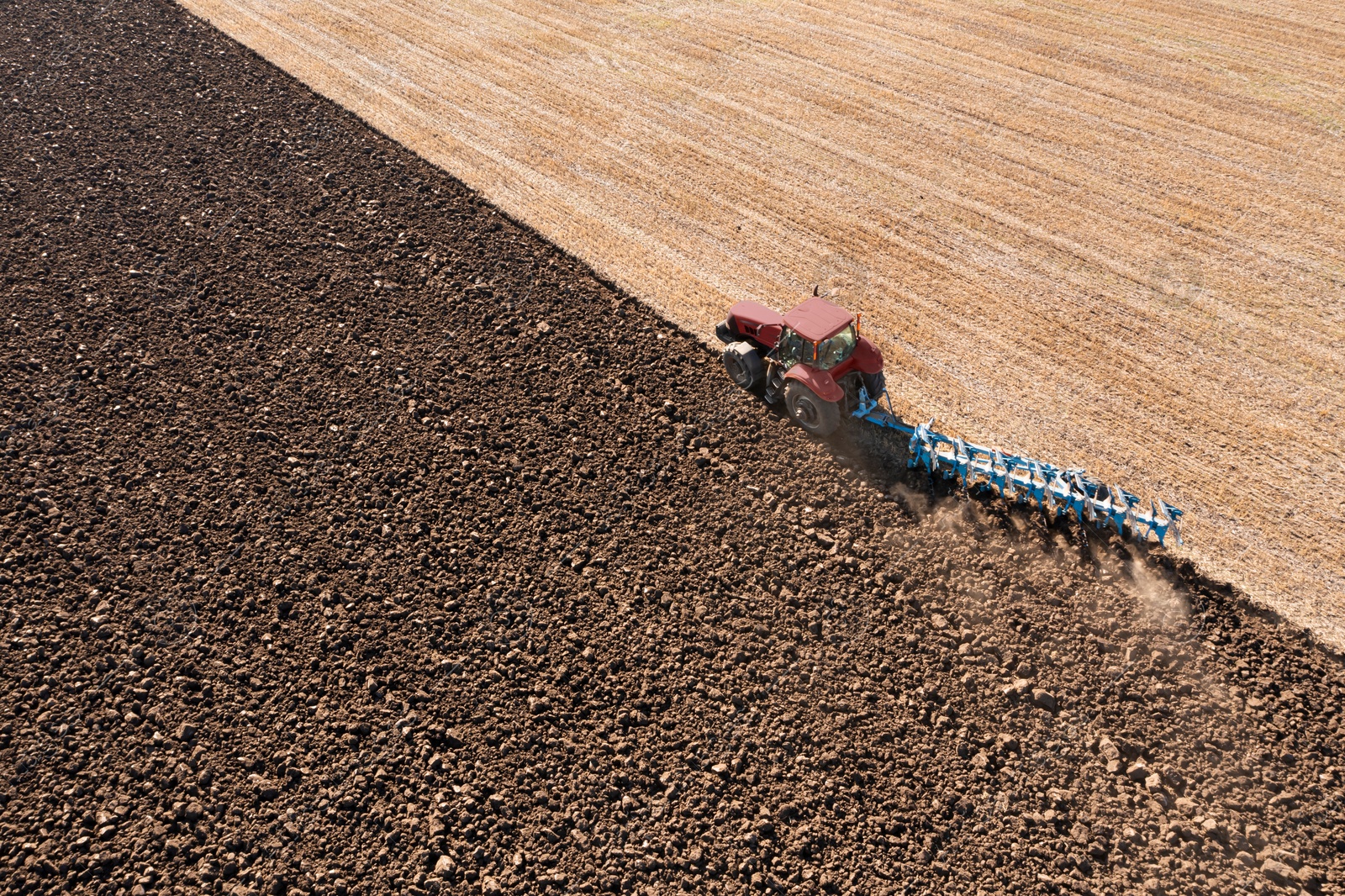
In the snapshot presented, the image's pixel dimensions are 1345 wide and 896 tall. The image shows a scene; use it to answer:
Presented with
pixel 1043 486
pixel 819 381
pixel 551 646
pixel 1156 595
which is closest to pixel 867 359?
pixel 819 381

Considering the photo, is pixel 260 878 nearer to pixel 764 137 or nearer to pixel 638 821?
pixel 638 821

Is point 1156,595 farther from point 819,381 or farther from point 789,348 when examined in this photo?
point 789,348

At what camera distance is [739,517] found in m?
10.9

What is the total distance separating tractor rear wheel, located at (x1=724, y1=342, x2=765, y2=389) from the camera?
1230 cm

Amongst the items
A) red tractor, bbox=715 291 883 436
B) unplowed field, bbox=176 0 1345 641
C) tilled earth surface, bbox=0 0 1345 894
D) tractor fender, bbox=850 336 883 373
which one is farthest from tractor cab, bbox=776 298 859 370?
unplowed field, bbox=176 0 1345 641

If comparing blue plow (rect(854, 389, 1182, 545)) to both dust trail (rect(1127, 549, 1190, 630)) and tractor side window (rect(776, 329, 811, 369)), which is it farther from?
tractor side window (rect(776, 329, 811, 369))

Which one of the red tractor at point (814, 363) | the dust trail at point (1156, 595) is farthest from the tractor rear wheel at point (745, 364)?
the dust trail at point (1156, 595)

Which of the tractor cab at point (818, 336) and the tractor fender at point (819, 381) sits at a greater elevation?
the tractor cab at point (818, 336)

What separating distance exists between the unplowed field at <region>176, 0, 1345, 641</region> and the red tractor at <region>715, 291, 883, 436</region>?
1382 mm

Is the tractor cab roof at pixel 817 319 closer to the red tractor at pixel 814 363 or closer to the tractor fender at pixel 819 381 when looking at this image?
the red tractor at pixel 814 363

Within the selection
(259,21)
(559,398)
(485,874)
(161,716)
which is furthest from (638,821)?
(259,21)

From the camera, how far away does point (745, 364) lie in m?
12.3

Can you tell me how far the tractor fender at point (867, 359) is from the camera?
1158 centimetres

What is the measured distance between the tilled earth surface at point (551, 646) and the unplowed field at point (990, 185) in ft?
7.49
